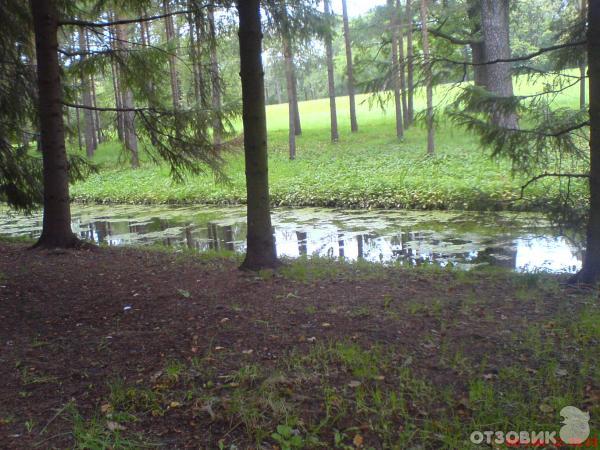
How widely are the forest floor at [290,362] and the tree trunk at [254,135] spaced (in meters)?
0.69

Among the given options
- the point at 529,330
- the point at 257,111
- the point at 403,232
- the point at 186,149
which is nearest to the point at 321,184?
the point at 403,232

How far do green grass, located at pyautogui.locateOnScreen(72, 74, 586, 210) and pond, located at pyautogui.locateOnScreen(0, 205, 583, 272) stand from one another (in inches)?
27.9

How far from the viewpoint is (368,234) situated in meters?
12.0

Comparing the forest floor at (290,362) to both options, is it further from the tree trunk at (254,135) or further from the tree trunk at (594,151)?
the tree trunk at (254,135)

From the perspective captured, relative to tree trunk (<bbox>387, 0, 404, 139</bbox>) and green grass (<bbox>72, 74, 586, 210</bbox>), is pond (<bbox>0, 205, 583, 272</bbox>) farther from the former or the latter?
tree trunk (<bbox>387, 0, 404, 139</bbox>)

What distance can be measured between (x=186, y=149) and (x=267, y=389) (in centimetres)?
598

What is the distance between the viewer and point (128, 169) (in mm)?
29234

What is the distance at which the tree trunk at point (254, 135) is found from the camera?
250 inches

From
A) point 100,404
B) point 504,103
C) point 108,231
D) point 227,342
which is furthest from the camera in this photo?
point 108,231

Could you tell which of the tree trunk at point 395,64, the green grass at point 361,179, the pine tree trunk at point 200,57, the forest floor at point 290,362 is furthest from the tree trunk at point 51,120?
the tree trunk at point 395,64

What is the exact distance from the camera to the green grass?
47.8 ft

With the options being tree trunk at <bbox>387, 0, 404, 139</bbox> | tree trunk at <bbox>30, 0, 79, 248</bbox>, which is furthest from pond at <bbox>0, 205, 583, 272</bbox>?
tree trunk at <bbox>30, 0, 79, 248</bbox>

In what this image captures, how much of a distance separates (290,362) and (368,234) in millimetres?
8333

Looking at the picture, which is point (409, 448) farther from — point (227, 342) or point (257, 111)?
point (257, 111)
